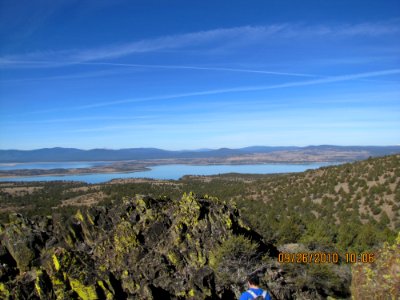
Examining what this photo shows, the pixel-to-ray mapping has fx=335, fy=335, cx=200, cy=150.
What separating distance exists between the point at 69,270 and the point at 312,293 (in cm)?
1093

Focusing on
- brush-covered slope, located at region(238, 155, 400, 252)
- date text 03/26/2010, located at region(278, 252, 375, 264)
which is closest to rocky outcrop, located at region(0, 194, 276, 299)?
date text 03/26/2010, located at region(278, 252, 375, 264)

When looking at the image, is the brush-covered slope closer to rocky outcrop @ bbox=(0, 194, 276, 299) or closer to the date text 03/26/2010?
the date text 03/26/2010

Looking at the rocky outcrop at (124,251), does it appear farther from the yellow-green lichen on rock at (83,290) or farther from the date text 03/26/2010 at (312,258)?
the date text 03/26/2010 at (312,258)

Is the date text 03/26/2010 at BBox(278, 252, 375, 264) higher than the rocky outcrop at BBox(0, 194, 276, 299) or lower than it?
lower

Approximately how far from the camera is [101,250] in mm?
17562

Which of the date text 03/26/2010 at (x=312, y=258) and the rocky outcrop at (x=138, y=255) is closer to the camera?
the rocky outcrop at (x=138, y=255)

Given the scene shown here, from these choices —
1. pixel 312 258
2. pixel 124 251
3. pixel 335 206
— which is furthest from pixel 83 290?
pixel 335 206

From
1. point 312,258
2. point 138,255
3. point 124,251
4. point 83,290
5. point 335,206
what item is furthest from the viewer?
point 335,206

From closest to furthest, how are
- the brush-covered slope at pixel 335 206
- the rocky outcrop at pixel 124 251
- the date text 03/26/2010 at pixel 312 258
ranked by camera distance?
the rocky outcrop at pixel 124 251
the date text 03/26/2010 at pixel 312 258
the brush-covered slope at pixel 335 206

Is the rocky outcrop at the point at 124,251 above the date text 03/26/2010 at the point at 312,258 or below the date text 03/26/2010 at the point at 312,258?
above

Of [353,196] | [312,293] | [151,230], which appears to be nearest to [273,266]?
[312,293]

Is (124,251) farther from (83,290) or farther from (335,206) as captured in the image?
(335,206)

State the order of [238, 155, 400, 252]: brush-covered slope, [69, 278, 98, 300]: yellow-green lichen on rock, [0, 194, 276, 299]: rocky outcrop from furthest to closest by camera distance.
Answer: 1. [238, 155, 400, 252]: brush-covered slope
2. [0, 194, 276, 299]: rocky outcrop
3. [69, 278, 98, 300]: yellow-green lichen on rock

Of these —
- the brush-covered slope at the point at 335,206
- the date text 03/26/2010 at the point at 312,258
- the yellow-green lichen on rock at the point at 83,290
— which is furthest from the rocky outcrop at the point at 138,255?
the brush-covered slope at the point at 335,206
